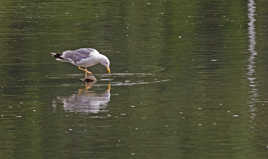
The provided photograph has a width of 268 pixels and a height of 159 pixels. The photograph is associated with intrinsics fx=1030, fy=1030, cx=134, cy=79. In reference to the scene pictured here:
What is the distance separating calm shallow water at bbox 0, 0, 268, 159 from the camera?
14367 mm

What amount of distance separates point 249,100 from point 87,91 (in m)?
3.11

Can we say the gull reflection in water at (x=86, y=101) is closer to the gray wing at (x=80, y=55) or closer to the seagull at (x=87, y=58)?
the seagull at (x=87, y=58)

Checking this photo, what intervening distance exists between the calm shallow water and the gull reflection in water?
18 mm

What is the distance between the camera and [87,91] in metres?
18.8

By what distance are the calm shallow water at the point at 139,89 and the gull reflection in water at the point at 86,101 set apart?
18 mm

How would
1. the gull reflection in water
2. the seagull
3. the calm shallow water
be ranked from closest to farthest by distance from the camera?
the calm shallow water < the gull reflection in water < the seagull

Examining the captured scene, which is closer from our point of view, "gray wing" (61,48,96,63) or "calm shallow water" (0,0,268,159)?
"calm shallow water" (0,0,268,159)

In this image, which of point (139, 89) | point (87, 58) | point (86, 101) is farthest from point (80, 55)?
point (86, 101)

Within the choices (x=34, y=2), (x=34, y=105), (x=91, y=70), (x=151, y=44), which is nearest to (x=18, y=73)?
(x=91, y=70)

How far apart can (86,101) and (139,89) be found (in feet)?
4.54

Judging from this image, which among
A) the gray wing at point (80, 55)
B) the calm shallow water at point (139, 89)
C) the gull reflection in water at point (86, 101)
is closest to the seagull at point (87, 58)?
the gray wing at point (80, 55)

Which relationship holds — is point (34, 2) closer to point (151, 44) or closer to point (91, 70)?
point (151, 44)

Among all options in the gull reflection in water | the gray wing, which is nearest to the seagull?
the gray wing

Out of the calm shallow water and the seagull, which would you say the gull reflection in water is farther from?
the seagull
